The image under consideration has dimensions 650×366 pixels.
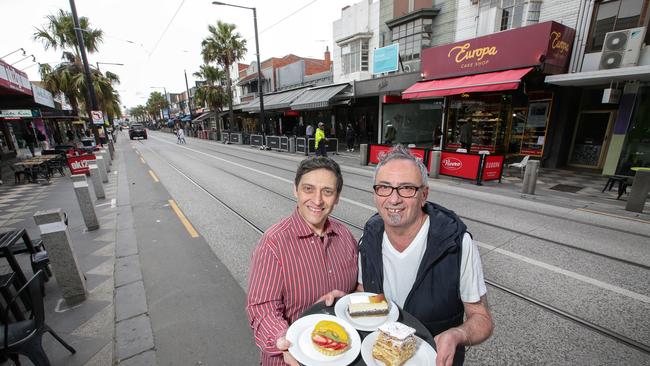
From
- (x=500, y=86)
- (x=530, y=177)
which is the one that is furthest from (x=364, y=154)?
(x=530, y=177)

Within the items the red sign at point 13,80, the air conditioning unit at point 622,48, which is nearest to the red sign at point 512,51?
the air conditioning unit at point 622,48

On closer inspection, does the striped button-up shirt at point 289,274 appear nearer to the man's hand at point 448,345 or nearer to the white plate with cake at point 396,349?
the white plate with cake at point 396,349

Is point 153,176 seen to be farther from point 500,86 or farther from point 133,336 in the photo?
point 500,86

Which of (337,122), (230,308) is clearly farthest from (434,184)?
(337,122)

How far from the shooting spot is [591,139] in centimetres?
1144

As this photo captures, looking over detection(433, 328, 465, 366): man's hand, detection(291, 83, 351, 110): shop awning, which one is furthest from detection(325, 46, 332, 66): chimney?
detection(433, 328, 465, 366): man's hand

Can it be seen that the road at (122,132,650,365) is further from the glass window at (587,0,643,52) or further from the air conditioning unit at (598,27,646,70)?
the glass window at (587,0,643,52)

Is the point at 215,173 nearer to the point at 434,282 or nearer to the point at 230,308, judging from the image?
the point at 230,308

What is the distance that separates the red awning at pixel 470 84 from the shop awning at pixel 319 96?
19.9ft

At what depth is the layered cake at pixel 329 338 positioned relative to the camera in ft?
4.24

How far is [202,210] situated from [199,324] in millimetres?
4414

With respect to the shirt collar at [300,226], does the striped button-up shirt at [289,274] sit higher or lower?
lower

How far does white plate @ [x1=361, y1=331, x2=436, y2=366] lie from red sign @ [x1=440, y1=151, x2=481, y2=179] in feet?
31.5

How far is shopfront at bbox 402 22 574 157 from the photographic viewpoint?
383 inches
